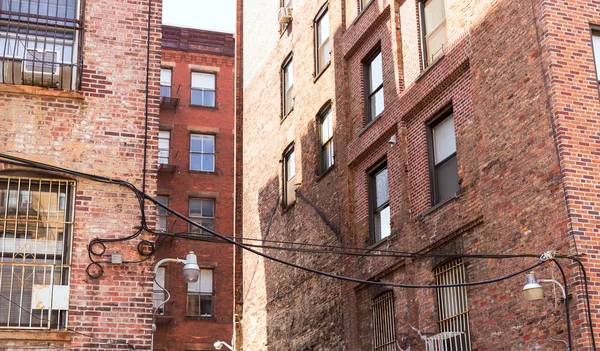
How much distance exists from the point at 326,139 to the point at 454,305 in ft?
29.0

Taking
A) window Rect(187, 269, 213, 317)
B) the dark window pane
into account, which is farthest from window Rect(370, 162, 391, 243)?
window Rect(187, 269, 213, 317)

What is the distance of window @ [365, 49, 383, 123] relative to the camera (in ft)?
72.9

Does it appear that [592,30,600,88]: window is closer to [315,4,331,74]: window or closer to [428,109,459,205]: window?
[428,109,459,205]: window

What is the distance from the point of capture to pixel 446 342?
1750cm

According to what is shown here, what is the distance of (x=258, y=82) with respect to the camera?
104 ft

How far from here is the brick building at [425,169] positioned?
48.6 ft

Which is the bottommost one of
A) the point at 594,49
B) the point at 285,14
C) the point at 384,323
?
the point at 384,323

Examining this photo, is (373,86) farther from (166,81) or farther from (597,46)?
(166,81)

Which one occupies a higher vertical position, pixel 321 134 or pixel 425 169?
pixel 321 134

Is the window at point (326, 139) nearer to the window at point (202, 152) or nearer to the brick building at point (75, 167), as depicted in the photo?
the brick building at point (75, 167)

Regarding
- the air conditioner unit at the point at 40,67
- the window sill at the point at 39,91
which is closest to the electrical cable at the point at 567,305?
the window sill at the point at 39,91

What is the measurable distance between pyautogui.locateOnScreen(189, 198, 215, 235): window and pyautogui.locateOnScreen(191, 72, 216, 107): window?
15.3 feet

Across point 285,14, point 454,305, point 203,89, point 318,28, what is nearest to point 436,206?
point 454,305

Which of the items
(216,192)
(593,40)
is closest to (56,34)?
(593,40)
